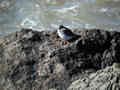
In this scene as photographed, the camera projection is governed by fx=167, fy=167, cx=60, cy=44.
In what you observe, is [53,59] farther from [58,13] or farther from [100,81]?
[58,13]

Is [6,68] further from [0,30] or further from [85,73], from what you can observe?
[0,30]

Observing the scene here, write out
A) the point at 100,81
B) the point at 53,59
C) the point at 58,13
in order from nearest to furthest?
the point at 100,81 < the point at 53,59 < the point at 58,13

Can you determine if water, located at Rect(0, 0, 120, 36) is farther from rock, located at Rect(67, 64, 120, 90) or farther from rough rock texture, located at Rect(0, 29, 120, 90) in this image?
rock, located at Rect(67, 64, 120, 90)

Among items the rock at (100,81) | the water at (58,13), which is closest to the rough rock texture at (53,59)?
the rock at (100,81)

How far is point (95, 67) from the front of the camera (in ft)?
12.4

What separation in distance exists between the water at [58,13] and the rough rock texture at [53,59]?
159 inches

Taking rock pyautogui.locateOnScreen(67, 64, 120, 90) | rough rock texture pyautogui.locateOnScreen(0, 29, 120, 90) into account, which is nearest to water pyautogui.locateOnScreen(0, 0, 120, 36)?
rough rock texture pyautogui.locateOnScreen(0, 29, 120, 90)

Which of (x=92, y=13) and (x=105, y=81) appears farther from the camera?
(x=92, y=13)

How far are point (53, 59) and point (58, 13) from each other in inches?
213

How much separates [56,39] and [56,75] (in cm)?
102

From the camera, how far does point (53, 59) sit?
12.6 ft

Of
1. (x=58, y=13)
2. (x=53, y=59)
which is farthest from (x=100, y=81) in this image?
(x=58, y=13)

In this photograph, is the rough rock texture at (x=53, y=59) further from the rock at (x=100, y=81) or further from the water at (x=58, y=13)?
the water at (x=58, y=13)

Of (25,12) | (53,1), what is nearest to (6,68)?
(53,1)
